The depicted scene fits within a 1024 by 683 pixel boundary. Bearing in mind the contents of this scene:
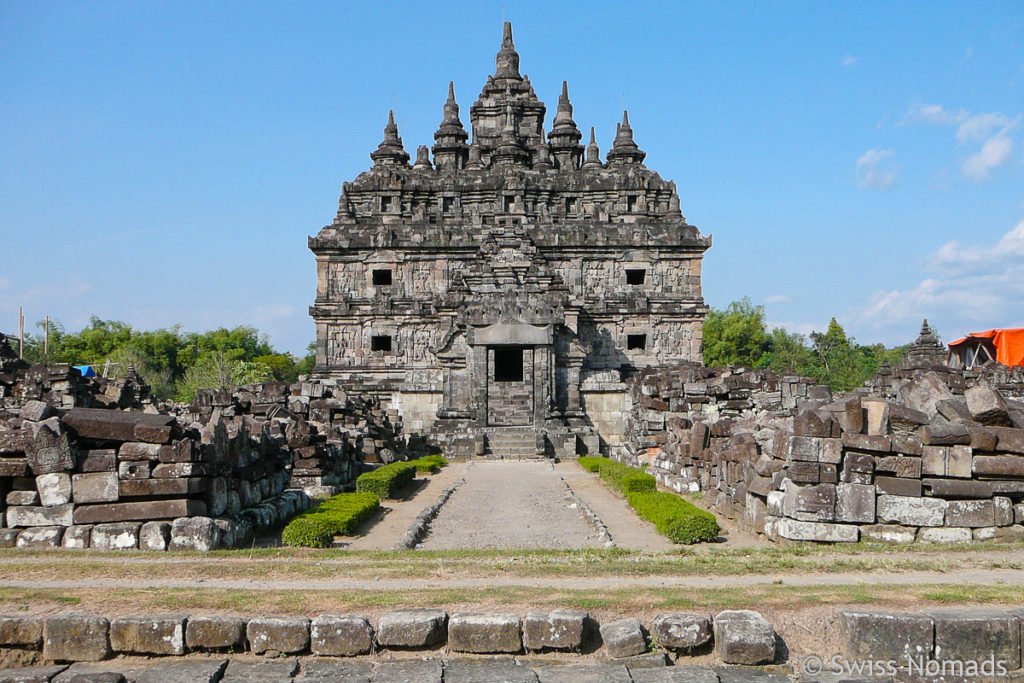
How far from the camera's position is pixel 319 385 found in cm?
2395

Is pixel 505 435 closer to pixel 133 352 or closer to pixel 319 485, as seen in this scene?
pixel 319 485

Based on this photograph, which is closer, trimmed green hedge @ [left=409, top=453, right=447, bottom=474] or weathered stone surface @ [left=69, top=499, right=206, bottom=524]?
weathered stone surface @ [left=69, top=499, right=206, bottom=524]

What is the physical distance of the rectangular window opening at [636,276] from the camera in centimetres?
4012

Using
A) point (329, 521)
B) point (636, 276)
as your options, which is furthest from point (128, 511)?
point (636, 276)

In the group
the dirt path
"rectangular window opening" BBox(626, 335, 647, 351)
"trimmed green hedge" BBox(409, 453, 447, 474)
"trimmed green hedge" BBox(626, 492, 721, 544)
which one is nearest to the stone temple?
"rectangular window opening" BBox(626, 335, 647, 351)

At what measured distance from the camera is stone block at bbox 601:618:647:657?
689cm

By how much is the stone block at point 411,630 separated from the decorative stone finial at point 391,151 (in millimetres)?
43806

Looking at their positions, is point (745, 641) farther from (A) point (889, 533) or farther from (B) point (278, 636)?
(A) point (889, 533)

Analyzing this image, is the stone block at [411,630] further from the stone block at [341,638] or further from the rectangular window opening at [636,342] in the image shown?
the rectangular window opening at [636,342]

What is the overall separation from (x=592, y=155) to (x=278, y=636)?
143 feet

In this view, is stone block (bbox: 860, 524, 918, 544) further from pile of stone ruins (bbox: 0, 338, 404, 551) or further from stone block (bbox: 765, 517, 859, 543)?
pile of stone ruins (bbox: 0, 338, 404, 551)

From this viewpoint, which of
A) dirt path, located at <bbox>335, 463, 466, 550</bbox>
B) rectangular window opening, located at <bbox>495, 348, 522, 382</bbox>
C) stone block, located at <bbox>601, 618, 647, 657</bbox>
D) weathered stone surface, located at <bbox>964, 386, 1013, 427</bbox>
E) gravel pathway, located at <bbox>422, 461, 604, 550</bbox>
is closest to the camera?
stone block, located at <bbox>601, 618, 647, 657</bbox>

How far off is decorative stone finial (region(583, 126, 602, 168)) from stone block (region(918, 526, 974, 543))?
1472 inches

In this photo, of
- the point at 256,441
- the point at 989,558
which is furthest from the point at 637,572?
the point at 256,441
